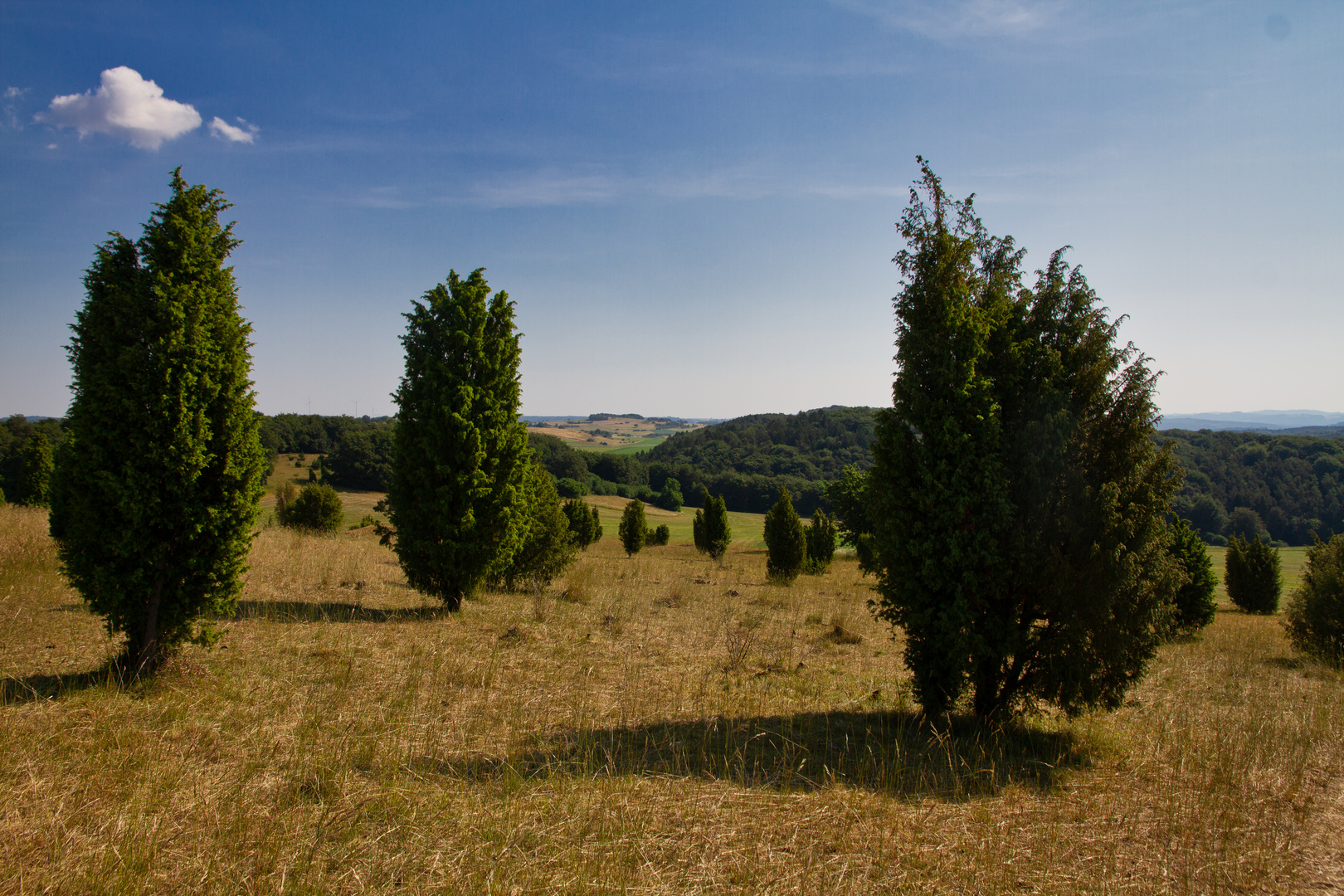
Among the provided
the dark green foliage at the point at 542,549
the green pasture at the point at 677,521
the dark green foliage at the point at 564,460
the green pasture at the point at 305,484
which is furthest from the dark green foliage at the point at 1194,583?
the dark green foliage at the point at 564,460

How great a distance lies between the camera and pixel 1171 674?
801cm

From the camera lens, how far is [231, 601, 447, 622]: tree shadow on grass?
8023 mm

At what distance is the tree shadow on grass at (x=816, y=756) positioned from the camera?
4.03 m

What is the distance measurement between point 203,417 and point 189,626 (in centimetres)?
199

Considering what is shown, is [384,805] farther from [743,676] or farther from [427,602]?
[427,602]

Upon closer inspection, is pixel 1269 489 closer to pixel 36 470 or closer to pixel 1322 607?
pixel 1322 607

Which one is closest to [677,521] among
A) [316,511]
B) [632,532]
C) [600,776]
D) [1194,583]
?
[632,532]

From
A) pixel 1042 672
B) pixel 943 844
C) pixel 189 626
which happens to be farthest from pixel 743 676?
pixel 189 626

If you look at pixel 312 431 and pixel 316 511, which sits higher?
pixel 312 431

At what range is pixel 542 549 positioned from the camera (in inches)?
485

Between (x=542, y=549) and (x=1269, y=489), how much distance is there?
73000mm

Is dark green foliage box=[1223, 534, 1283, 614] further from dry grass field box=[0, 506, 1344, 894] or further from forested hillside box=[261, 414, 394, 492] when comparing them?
forested hillside box=[261, 414, 394, 492]

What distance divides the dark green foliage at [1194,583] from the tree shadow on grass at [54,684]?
58.7 ft

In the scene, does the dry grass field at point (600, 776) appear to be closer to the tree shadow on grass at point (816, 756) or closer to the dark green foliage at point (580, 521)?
the tree shadow on grass at point (816, 756)
